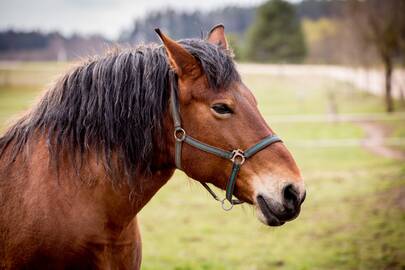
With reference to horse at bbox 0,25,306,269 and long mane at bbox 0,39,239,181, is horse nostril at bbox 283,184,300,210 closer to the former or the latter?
horse at bbox 0,25,306,269

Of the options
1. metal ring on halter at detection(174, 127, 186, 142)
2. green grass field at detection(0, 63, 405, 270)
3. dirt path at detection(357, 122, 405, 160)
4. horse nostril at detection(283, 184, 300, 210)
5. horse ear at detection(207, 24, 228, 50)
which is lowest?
dirt path at detection(357, 122, 405, 160)

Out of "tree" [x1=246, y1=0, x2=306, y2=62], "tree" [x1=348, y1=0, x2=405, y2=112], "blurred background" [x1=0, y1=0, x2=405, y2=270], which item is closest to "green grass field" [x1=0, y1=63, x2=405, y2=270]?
"blurred background" [x1=0, y1=0, x2=405, y2=270]

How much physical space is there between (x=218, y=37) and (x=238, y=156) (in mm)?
988

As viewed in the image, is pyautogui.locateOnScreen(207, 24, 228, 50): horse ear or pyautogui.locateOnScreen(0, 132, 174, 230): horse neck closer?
pyautogui.locateOnScreen(0, 132, 174, 230): horse neck

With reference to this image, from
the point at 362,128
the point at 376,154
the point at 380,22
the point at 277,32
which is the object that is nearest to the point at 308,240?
the point at 376,154

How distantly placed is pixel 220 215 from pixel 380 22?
61.7 feet

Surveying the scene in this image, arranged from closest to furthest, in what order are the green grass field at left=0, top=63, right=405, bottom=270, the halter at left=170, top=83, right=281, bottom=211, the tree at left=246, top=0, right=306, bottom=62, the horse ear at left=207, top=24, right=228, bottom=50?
1. the halter at left=170, top=83, right=281, bottom=211
2. the horse ear at left=207, top=24, right=228, bottom=50
3. the green grass field at left=0, top=63, right=405, bottom=270
4. the tree at left=246, top=0, right=306, bottom=62

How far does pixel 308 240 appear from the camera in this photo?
6527 mm

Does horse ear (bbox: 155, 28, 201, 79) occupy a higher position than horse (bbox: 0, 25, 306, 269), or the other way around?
horse ear (bbox: 155, 28, 201, 79)

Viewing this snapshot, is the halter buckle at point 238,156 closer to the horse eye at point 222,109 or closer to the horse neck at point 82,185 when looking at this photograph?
the horse eye at point 222,109

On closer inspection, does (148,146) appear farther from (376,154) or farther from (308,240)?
(376,154)

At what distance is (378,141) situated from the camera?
15.2 meters

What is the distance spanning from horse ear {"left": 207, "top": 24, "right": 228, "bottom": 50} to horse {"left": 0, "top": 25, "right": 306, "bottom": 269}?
0.77ft

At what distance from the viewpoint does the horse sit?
2.44 m
